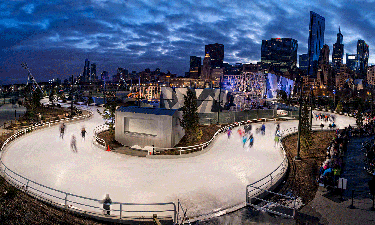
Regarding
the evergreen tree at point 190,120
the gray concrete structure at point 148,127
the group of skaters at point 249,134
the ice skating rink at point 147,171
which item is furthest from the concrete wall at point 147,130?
the group of skaters at point 249,134

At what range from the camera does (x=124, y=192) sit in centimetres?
1304

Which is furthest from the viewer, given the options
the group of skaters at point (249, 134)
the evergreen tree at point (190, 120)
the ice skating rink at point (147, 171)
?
the group of skaters at point (249, 134)

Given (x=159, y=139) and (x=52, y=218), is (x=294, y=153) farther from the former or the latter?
(x=52, y=218)

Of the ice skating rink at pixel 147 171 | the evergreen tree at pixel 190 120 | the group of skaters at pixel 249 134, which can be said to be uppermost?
the evergreen tree at pixel 190 120

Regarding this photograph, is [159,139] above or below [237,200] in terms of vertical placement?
above

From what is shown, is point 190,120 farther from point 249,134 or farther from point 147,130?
point 249,134

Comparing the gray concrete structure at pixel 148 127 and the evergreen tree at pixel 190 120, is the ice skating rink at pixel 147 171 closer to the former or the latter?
the evergreen tree at pixel 190 120

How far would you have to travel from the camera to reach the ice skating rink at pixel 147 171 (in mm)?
12609

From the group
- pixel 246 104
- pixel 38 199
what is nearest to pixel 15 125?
pixel 38 199

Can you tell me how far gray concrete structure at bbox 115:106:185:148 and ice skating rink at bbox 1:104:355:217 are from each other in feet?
9.61

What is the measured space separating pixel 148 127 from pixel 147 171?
6.70m

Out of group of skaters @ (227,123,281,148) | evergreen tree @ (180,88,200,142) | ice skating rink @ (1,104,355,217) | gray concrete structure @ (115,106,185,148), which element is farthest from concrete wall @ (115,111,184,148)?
group of skaters @ (227,123,281,148)

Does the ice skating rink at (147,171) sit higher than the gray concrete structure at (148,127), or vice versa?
the gray concrete structure at (148,127)

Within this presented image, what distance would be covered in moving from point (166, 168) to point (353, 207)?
10.5 meters
